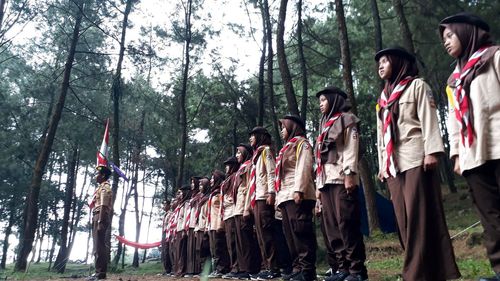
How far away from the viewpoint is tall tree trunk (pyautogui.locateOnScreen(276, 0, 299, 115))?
449 inches

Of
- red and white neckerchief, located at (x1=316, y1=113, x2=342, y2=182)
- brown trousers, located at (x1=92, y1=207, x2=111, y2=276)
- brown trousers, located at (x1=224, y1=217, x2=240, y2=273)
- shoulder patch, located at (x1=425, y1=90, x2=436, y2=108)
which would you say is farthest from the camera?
brown trousers, located at (x1=92, y1=207, x2=111, y2=276)

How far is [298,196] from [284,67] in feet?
23.7

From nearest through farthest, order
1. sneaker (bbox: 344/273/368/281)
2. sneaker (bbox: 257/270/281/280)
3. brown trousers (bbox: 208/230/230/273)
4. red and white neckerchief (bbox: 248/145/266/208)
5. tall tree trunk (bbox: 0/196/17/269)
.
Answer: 1. sneaker (bbox: 344/273/368/281)
2. sneaker (bbox: 257/270/281/280)
3. red and white neckerchief (bbox: 248/145/266/208)
4. brown trousers (bbox: 208/230/230/273)
5. tall tree trunk (bbox: 0/196/17/269)

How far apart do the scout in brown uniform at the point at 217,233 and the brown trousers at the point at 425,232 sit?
5.04m

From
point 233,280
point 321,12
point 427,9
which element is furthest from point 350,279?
point 321,12

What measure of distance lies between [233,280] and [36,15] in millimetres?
12727

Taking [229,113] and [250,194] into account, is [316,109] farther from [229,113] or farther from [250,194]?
[250,194]

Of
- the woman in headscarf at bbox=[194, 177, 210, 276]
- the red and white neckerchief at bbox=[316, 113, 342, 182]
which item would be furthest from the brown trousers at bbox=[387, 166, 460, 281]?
the woman in headscarf at bbox=[194, 177, 210, 276]

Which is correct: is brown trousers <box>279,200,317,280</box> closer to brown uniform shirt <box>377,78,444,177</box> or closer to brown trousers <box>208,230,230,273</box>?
brown uniform shirt <box>377,78,444,177</box>

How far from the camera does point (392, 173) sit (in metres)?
3.49

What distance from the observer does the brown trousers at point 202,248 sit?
9.30 meters

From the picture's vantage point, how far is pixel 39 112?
22484 millimetres

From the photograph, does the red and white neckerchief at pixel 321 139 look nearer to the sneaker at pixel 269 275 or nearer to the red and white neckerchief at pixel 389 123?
the red and white neckerchief at pixel 389 123

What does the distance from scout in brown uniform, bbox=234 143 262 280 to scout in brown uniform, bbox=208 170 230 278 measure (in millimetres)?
1126
